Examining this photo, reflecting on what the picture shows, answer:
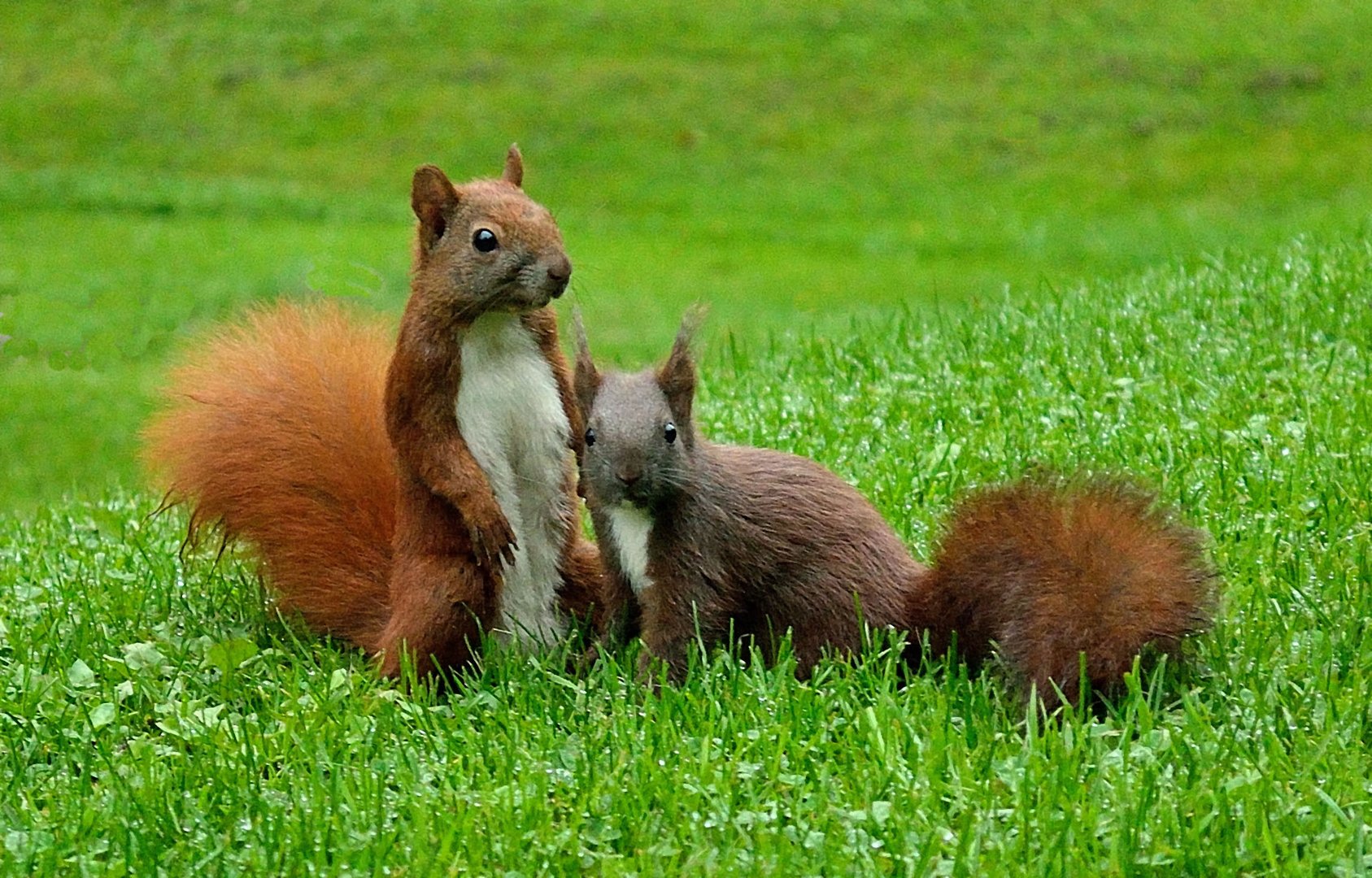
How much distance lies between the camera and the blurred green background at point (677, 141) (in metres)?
14.5

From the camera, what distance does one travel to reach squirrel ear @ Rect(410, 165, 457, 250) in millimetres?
4141

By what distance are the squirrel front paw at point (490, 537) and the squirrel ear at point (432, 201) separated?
2.13 ft

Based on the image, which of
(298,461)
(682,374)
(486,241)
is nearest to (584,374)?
(682,374)

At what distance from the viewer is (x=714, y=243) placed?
657 inches

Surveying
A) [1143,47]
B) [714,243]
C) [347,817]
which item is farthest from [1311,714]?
[1143,47]

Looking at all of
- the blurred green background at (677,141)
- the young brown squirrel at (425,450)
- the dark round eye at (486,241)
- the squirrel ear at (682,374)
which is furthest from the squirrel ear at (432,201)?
the blurred green background at (677,141)

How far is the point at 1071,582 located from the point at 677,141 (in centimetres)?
1609

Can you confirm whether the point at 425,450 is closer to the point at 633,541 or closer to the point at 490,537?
the point at 490,537

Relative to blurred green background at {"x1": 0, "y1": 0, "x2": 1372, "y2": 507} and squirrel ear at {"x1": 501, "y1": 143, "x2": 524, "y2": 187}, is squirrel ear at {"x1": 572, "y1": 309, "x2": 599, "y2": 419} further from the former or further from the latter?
blurred green background at {"x1": 0, "y1": 0, "x2": 1372, "y2": 507}

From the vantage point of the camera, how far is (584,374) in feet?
13.9

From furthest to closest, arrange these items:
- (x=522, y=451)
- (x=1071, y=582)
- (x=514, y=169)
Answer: (x=514, y=169)
(x=522, y=451)
(x=1071, y=582)

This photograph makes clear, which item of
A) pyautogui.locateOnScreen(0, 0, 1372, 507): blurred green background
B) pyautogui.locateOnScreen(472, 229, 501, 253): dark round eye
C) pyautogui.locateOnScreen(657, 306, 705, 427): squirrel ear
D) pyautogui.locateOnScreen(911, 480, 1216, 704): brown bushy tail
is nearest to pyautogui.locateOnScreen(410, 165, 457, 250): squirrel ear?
pyautogui.locateOnScreen(472, 229, 501, 253): dark round eye

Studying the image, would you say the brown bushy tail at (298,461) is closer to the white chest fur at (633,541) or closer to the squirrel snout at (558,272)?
the white chest fur at (633,541)

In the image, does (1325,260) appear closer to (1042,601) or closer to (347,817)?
(1042,601)
